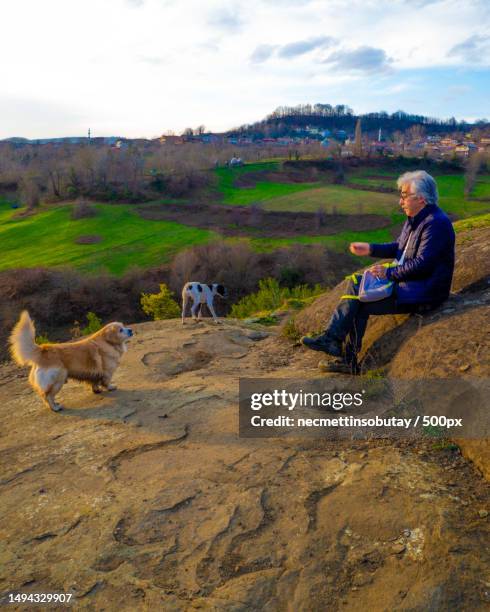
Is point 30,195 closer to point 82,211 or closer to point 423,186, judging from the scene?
point 82,211

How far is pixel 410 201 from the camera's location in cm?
579

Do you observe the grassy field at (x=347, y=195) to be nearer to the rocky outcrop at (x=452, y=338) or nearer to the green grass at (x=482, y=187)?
the green grass at (x=482, y=187)

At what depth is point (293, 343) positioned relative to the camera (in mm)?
8016

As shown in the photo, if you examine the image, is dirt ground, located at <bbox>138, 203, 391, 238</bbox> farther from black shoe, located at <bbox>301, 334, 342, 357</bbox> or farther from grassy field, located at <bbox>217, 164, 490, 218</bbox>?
black shoe, located at <bbox>301, 334, 342, 357</bbox>

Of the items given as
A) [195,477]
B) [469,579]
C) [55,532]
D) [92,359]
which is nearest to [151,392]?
[92,359]

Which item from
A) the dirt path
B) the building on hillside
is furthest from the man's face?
the building on hillside

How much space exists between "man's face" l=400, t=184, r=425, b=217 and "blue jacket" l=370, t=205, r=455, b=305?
0.06m

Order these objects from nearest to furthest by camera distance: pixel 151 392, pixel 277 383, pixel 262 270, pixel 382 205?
1. pixel 277 383
2. pixel 151 392
3. pixel 262 270
4. pixel 382 205

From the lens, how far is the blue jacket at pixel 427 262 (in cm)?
559

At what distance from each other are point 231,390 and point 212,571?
2.95 metres

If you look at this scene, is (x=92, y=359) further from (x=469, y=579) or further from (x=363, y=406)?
(x=469, y=579)

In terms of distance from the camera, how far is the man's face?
18.9 ft

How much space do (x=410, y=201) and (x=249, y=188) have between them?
233 ft

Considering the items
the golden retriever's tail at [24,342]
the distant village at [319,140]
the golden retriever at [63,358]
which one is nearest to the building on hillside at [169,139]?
the distant village at [319,140]
